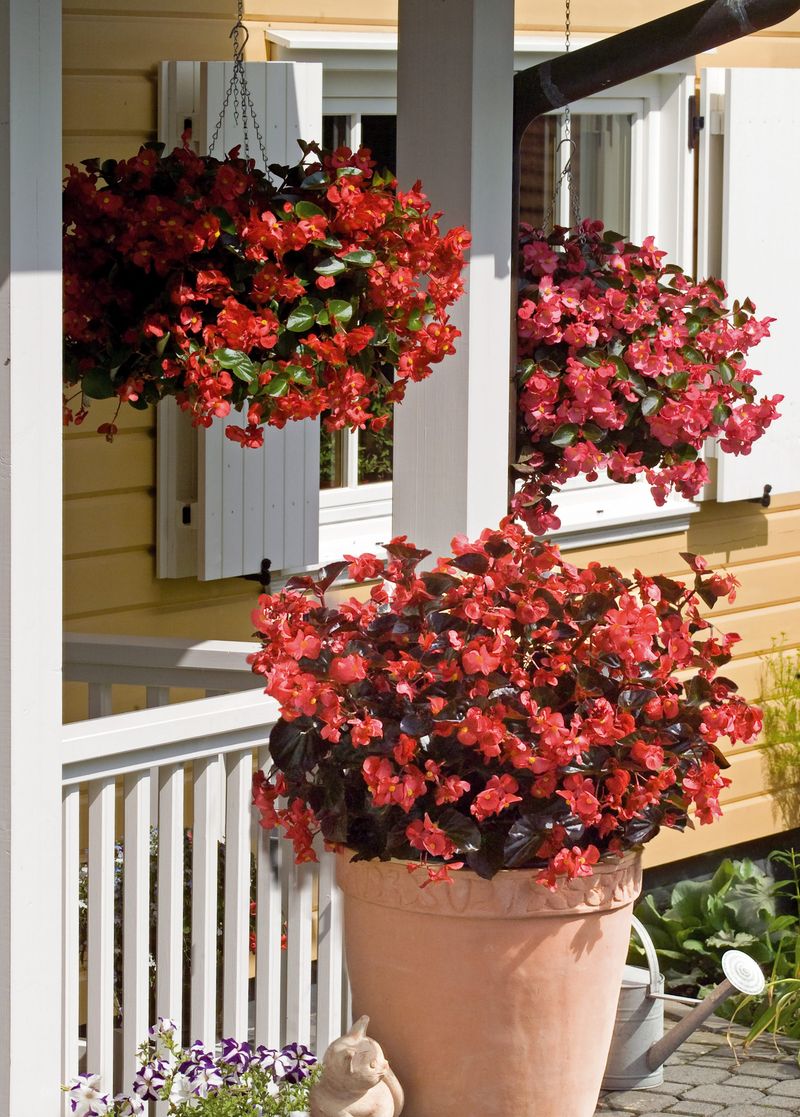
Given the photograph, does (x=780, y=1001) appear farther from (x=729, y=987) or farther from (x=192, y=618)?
(x=192, y=618)

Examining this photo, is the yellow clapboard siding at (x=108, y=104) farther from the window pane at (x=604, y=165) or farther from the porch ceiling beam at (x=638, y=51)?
the window pane at (x=604, y=165)

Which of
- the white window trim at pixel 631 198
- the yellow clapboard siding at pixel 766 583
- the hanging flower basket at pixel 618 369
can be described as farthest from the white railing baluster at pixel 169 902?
the yellow clapboard siding at pixel 766 583

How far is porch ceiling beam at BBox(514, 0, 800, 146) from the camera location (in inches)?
120

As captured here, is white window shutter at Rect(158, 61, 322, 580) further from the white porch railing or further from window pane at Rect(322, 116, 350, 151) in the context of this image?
the white porch railing

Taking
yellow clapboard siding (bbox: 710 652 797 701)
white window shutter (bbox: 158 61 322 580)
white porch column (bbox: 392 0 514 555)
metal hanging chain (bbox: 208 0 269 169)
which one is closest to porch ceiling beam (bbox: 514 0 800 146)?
white porch column (bbox: 392 0 514 555)

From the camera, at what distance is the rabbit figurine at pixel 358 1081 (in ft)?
8.46

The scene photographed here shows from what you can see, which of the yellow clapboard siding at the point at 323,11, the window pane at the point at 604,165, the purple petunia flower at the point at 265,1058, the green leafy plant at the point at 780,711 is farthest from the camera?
the green leafy plant at the point at 780,711

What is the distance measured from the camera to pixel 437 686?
8.43ft

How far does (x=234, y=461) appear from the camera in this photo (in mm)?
4020

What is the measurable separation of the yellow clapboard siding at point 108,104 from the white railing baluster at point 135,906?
5.82 ft

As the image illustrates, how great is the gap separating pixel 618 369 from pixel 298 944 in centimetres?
123

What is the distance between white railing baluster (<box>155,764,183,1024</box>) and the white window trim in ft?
5.46

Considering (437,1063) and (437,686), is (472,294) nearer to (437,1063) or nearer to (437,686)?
(437,686)

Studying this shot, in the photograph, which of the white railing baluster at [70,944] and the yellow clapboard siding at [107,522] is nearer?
the white railing baluster at [70,944]
